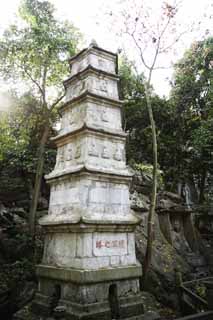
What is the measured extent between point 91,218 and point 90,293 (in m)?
1.60

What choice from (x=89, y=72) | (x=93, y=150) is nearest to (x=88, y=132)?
(x=93, y=150)

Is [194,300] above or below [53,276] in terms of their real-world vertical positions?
below

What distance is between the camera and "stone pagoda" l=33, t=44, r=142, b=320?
614cm

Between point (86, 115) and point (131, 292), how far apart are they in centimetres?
467

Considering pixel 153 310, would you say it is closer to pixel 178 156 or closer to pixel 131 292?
pixel 131 292

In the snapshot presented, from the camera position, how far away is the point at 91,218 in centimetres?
630

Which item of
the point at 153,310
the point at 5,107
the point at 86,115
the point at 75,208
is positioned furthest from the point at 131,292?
the point at 5,107

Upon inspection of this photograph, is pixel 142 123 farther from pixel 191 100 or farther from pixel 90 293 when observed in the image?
pixel 90 293

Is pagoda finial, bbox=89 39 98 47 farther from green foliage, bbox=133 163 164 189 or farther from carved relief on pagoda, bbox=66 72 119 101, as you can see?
green foliage, bbox=133 163 164 189

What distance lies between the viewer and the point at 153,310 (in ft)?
23.1

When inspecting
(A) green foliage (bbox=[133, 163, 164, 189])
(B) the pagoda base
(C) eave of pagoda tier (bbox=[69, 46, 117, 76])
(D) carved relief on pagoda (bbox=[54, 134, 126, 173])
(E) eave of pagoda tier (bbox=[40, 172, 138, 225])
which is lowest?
(B) the pagoda base

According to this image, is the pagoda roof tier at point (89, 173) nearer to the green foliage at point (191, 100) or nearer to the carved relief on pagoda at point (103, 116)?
the carved relief on pagoda at point (103, 116)

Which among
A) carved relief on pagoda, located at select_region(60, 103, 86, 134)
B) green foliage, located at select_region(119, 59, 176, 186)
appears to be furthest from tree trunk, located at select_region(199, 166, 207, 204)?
carved relief on pagoda, located at select_region(60, 103, 86, 134)

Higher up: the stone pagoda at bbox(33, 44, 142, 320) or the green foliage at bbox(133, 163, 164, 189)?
the green foliage at bbox(133, 163, 164, 189)
